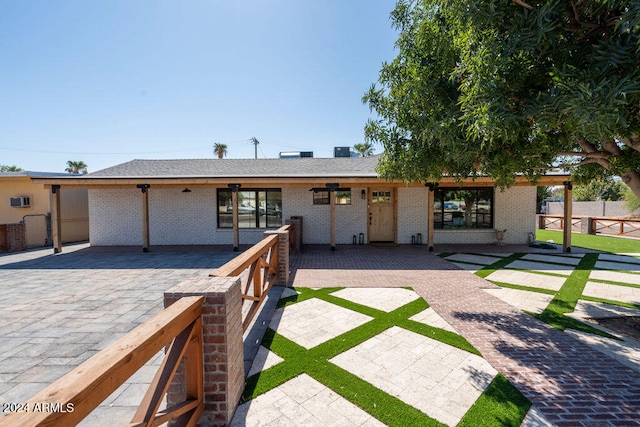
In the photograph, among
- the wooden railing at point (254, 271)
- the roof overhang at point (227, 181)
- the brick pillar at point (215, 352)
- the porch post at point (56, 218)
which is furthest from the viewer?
the porch post at point (56, 218)

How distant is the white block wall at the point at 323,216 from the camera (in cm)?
1195

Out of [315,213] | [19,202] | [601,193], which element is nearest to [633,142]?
[315,213]

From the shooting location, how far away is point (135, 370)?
4.90ft

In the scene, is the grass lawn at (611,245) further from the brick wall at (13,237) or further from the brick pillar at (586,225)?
the brick wall at (13,237)

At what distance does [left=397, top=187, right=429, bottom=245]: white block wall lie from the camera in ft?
38.7

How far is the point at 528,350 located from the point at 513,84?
3411mm

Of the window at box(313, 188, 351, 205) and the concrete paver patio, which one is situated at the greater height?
the window at box(313, 188, 351, 205)

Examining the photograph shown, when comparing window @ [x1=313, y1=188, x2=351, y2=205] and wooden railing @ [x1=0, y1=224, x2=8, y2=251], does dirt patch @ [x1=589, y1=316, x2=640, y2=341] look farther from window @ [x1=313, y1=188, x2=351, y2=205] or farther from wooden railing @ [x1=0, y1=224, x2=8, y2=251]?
wooden railing @ [x1=0, y1=224, x2=8, y2=251]

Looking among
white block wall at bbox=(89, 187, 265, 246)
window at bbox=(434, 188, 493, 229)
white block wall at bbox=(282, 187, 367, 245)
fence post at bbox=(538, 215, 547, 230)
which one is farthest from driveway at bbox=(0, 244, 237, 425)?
fence post at bbox=(538, 215, 547, 230)

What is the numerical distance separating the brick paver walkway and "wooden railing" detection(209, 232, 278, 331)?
0.93 metres

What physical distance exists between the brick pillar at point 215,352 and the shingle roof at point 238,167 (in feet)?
31.9

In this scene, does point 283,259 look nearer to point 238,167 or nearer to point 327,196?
point 327,196

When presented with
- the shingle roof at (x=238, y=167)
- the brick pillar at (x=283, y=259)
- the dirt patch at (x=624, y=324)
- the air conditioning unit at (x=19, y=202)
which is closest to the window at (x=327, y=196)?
the shingle roof at (x=238, y=167)

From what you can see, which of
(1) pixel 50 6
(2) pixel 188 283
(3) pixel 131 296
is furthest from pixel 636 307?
(1) pixel 50 6
